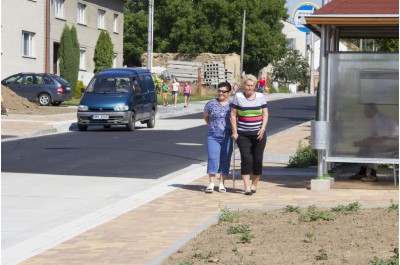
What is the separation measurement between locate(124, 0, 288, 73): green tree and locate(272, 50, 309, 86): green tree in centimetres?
336

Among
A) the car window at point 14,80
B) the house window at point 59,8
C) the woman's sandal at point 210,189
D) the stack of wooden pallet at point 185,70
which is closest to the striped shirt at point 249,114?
the woman's sandal at point 210,189

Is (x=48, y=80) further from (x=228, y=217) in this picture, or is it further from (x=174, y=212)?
(x=228, y=217)

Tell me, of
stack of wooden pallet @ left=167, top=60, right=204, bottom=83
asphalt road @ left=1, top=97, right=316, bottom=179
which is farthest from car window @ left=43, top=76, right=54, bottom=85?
stack of wooden pallet @ left=167, top=60, right=204, bottom=83

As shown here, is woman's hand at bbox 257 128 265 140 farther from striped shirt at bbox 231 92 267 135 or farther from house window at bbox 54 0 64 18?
house window at bbox 54 0 64 18

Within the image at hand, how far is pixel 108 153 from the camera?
840 inches

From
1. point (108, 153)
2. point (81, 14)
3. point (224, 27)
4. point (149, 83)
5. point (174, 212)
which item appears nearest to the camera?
point (174, 212)

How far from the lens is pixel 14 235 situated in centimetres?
1009

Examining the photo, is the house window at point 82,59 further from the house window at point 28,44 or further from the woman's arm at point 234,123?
the woman's arm at point 234,123

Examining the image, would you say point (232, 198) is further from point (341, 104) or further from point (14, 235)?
point (14, 235)

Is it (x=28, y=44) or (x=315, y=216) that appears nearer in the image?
(x=315, y=216)

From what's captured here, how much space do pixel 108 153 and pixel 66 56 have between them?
108ft

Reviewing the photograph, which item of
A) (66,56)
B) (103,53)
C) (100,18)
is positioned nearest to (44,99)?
(66,56)

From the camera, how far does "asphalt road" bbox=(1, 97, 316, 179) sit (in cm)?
1770

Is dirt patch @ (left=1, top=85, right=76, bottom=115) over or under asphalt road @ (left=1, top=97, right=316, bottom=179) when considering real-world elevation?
over
